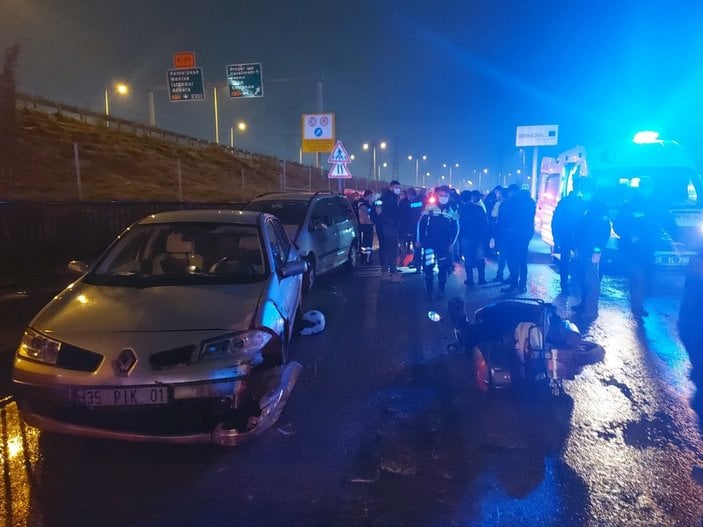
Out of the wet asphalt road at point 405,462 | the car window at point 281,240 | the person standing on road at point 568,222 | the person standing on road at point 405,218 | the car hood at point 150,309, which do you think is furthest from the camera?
the person standing on road at point 405,218

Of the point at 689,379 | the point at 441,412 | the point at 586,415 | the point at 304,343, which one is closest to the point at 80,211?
the point at 304,343

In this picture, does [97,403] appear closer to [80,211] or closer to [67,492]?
[67,492]

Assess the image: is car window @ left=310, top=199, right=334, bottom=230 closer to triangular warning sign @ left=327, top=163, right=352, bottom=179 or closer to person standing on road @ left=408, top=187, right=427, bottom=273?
person standing on road @ left=408, top=187, right=427, bottom=273

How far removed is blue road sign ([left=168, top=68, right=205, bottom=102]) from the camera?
2133cm

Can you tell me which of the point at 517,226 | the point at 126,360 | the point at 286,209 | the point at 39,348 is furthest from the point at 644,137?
the point at 39,348

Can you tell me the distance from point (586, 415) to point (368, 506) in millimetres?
2244

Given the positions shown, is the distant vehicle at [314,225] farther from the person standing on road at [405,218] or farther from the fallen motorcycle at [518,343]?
the fallen motorcycle at [518,343]

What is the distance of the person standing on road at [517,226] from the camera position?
866cm

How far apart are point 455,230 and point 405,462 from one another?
524 cm

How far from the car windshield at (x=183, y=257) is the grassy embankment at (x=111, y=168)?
12056 millimetres

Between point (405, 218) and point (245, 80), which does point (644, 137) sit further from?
point (245, 80)

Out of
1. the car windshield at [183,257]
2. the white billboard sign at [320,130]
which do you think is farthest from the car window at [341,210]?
the white billboard sign at [320,130]

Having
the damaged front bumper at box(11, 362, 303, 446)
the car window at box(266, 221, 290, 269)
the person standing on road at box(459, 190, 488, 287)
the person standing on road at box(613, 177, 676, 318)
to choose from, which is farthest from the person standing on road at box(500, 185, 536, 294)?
the damaged front bumper at box(11, 362, 303, 446)

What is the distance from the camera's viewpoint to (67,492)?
10.00ft
